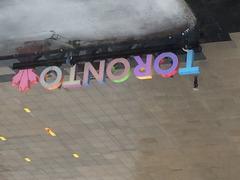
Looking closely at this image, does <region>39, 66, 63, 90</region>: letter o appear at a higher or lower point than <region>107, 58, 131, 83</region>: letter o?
lower

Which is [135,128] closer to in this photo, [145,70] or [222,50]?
[222,50]

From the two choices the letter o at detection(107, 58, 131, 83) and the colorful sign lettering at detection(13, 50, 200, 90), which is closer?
the colorful sign lettering at detection(13, 50, 200, 90)

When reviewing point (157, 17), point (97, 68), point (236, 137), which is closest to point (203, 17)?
point (157, 17)

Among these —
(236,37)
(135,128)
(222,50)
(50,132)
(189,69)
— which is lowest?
(50,132)

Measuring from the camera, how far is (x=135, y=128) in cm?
1202

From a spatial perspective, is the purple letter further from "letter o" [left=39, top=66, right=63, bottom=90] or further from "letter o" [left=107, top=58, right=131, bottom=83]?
"letter o" [left=39, top=66, right=63, bottom=90]

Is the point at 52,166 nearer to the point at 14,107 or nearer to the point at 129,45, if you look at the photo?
the point at 14,107

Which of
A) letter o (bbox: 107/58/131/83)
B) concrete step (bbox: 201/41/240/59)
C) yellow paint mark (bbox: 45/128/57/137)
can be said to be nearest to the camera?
letter o (bbox: 107/58/131/83)

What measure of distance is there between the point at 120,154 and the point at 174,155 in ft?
4.89

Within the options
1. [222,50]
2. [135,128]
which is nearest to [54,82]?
[222,50]

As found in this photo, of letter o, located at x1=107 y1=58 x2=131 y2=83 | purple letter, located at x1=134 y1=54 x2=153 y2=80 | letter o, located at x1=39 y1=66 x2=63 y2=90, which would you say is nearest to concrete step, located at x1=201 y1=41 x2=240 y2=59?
purple letter, located at x1=134 y1=54 x2=153 y2=80

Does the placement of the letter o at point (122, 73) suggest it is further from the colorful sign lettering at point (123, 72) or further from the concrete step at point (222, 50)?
the concrete step at point (222, 50)

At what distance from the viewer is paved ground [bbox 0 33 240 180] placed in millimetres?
10266

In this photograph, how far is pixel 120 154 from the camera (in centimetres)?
1351
